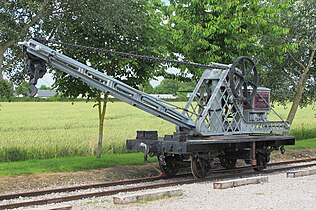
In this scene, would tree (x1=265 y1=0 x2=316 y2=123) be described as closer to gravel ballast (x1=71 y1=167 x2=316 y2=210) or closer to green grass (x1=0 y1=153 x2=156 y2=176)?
green grass (x1=0 y1=153 x2=156 y2=176)

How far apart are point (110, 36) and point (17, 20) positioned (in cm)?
294

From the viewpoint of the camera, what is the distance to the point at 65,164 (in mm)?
14164

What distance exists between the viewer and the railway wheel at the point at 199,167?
12.7 meters

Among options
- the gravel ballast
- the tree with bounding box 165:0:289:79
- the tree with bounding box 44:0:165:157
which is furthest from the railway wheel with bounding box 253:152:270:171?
the tree with bounding box 44:0:165:157

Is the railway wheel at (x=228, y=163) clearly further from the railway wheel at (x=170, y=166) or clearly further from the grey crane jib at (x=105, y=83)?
the grey crane jib at (x=105, y=83)

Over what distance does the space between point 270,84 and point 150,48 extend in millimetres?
10397

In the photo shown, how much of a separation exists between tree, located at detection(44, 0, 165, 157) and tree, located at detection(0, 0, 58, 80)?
1.51ft

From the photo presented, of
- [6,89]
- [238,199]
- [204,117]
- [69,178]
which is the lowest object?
[238,199]

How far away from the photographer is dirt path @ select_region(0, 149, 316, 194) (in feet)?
38.5

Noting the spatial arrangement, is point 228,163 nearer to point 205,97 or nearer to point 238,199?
point 205,97

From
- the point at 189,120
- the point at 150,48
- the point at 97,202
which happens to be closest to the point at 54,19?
the point at 150,48

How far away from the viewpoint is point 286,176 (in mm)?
13461

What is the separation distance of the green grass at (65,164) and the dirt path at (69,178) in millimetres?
381

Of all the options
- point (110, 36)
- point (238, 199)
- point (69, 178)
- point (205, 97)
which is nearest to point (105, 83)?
point (69, 178)
